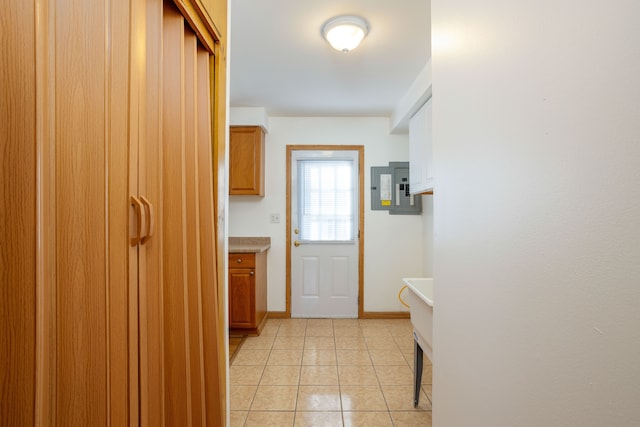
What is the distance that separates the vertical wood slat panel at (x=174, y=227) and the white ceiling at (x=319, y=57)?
0.98m

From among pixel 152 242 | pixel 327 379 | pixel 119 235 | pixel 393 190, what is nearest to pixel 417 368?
pixel 327 379

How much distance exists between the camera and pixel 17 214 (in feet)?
1.64

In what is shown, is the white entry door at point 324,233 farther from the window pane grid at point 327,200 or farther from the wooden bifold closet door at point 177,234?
the wooden bifold closet door at point 177,234

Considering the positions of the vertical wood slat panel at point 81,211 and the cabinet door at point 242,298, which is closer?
the vertical wood slat panel at point 81,211

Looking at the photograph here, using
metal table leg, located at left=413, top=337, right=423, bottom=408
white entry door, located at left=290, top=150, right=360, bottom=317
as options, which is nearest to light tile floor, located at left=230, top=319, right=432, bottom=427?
metal table leg, located at left=413, top=337, right=423, bottom=408

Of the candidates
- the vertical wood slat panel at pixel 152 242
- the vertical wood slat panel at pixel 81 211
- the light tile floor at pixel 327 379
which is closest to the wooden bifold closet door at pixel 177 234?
the vertical wood slat panel at pixel 152 242

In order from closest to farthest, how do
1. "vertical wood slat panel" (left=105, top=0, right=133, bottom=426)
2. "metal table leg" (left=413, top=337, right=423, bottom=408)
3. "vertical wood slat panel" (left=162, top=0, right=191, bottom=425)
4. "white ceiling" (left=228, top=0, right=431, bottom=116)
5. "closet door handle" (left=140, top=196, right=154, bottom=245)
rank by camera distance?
1. "vertical wood slat panel" (left=105, top=0, right=133, bottom=426)
2. "closet door handle" (left=140, top=196, right=154, bottom=245)
3. "vertical wood slat panel" (left=162, top=0, right=191, bottom=425)
4. "white ceiling" (left=228, top=0, right=431, bottom=116)
5. "metal table leg" (left=413, top=337, right=423, bottom=408)

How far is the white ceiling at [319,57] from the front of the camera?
5.92 feet

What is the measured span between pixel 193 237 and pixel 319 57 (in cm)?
187

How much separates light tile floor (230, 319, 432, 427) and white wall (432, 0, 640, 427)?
113 cm

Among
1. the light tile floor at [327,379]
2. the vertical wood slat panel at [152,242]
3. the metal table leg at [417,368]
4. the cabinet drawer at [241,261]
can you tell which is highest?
the vertical wood slat panel at [152,242]

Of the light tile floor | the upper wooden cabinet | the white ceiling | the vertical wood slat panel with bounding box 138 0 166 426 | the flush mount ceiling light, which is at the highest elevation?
the white ceiling

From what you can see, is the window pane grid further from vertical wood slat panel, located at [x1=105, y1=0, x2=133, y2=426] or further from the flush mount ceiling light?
vertical wood slat panel, located at [x1=105, y1=0, x2=133, y2=426]

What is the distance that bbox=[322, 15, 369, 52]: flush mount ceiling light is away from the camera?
6.13 ft
